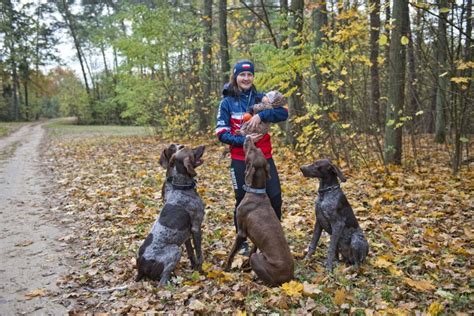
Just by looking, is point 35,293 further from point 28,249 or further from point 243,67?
point 243,67

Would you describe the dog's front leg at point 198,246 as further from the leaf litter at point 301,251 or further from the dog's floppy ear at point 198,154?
the dog's floppy ear at point 198,154

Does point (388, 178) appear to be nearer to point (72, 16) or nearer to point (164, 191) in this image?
point (164, 191)

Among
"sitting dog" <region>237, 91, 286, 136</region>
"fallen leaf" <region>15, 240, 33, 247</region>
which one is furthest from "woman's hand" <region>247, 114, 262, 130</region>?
"fallen leaf" <region>15, 240, 33, 247</region>

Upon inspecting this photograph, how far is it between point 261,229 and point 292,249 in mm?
1529

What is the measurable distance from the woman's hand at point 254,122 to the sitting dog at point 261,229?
0.56 feet

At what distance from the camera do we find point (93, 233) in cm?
683

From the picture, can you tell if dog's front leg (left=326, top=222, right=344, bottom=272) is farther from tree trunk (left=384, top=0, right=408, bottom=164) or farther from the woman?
tree trunk (left=384, top=0, right=408, bottom=164)

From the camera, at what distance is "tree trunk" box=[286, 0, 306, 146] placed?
1107 centimetres

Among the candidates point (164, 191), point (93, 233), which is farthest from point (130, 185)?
point (164, 191)

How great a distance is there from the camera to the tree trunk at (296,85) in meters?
11.1

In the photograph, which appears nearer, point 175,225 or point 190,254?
point 175,225

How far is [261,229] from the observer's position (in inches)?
170

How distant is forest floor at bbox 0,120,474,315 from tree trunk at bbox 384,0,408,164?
549 mm

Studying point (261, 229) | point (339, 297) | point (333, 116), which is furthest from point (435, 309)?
point (333, 116)
